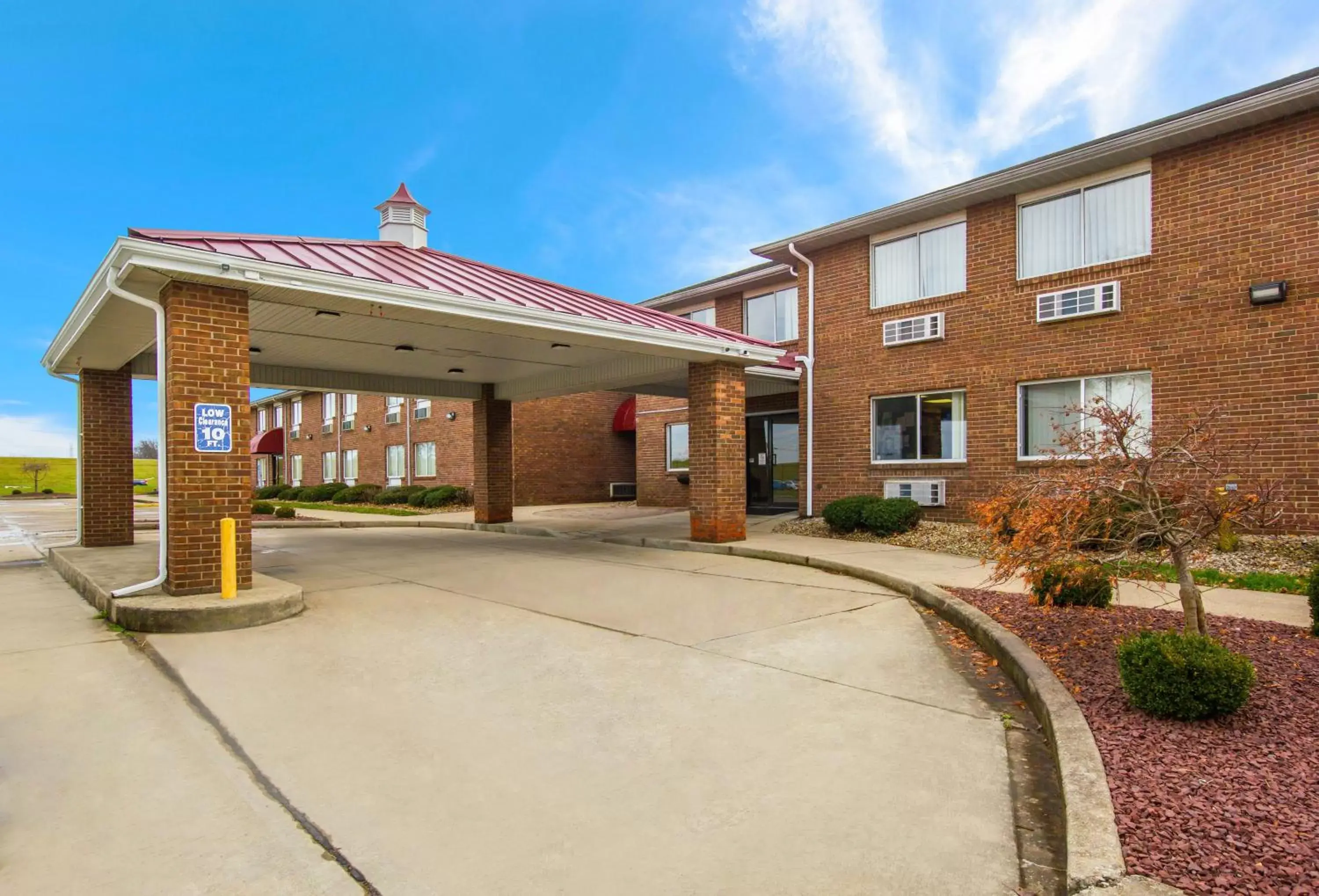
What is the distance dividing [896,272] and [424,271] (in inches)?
382

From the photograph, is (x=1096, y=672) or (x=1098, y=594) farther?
(x=1098, y=594)

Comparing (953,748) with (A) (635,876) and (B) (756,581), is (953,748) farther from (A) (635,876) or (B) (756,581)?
(B) (756,581)

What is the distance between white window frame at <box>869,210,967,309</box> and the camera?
14727 mm

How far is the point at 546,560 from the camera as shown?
12.3 metres

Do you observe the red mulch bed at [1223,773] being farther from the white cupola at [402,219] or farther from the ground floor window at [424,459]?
the ground floor window at [424,459]

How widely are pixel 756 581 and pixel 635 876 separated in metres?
7.04

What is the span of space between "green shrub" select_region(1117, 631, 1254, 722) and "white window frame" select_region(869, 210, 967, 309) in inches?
451

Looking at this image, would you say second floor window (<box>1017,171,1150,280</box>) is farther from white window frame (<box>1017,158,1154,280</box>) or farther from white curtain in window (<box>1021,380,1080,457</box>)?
white curtain in window (<box>1021,380,1080,457</box>)

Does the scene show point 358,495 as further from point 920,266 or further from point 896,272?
point 920,266

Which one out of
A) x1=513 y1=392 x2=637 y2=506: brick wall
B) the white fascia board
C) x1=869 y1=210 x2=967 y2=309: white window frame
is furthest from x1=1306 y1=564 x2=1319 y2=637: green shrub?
x1=513 y1=392 x2=637 y2=506: brick wall

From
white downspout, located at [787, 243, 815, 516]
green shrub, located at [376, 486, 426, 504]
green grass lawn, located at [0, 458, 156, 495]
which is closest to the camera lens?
white downspout, located at [787, 243, 815, 516]

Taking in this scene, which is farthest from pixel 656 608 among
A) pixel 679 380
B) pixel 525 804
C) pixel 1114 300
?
pixel 1114 300

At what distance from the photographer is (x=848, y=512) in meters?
14.1

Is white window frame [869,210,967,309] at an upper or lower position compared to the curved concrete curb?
upper
